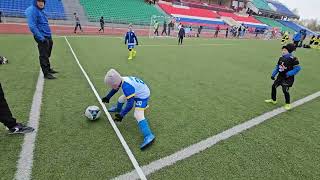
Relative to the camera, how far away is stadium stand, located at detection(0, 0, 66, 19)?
79.8 ft

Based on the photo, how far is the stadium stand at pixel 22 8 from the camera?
24328 millimetres

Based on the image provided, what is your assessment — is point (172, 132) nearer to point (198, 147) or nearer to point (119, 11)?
point (198, 147)

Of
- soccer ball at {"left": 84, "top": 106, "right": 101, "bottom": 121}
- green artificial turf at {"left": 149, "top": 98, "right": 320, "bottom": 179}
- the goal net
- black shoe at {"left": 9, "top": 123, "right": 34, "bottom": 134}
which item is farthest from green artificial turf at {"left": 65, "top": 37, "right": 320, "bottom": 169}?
the goal net

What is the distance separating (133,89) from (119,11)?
3207cm

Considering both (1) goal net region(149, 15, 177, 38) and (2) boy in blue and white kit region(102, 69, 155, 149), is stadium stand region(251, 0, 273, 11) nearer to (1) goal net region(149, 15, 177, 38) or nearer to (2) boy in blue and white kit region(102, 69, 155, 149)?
(1) goal net region(149, 15, 177, 38)

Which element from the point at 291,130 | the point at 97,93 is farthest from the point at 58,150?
the point at 291,130

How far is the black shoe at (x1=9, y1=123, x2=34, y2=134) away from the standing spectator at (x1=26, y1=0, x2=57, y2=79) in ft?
10.5

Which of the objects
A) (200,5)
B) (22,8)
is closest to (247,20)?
(200,5)

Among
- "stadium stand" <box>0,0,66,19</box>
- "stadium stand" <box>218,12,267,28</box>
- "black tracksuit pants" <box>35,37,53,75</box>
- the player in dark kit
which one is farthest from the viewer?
"stadium stand" <box>218,12,267,28</box>

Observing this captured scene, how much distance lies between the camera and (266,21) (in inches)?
2334

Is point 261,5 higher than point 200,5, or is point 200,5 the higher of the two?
point 261,5

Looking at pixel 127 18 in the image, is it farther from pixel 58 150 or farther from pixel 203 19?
pixel 58 150

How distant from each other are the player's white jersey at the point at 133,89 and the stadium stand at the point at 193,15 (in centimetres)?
3678

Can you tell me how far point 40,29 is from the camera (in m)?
6.45
